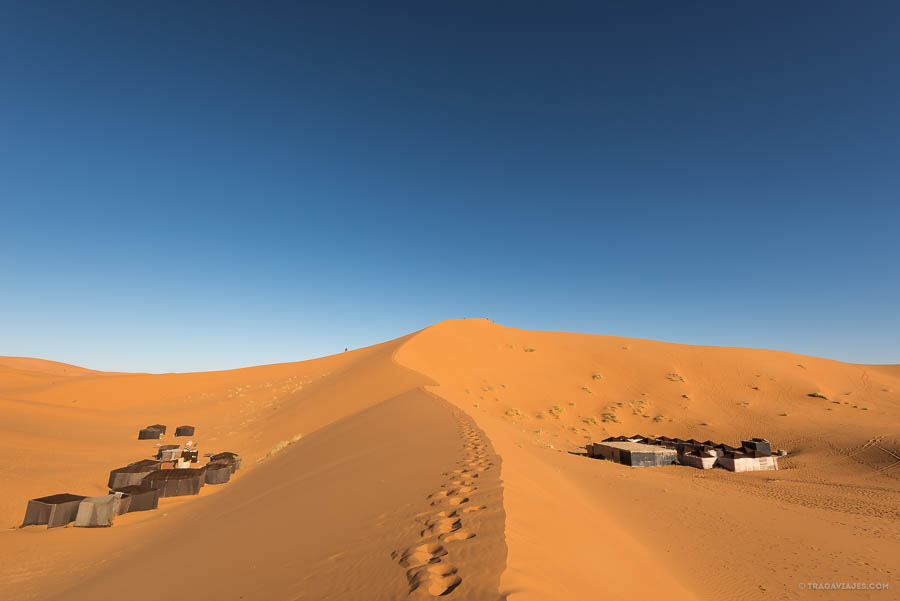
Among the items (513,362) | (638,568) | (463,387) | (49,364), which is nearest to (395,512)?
(638,568)

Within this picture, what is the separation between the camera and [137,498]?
42.8 ft

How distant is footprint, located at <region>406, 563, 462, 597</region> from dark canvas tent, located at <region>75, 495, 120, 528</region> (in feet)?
41.9

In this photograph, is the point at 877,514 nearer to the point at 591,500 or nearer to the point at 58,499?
the point at 591,500

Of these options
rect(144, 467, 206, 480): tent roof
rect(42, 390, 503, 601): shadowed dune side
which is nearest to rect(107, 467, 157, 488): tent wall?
rect(144, 467, 206, 480): tent roof

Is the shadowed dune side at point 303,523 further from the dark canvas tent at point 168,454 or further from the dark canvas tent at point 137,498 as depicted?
the dark canvas tent at point 168,454

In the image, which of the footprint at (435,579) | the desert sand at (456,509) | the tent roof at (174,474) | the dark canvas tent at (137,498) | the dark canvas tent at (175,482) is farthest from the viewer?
the tent roof at (174,474)

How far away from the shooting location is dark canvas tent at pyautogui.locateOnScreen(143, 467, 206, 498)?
48.1 feet

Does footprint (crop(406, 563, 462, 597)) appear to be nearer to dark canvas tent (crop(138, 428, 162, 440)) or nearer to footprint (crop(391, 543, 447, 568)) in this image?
footprint (crop(391, 543, 447, 568))

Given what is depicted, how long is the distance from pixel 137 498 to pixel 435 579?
14.3 m

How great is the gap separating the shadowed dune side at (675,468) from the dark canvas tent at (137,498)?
441 inches

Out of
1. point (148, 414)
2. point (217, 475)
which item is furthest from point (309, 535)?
point (148, 414)

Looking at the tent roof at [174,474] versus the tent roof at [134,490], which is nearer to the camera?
the tent roof at [134,490]

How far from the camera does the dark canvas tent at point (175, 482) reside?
48.1 feet

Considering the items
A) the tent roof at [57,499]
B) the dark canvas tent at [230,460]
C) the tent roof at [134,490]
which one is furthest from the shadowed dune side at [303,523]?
the dark canvas tent at [230,460]
